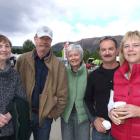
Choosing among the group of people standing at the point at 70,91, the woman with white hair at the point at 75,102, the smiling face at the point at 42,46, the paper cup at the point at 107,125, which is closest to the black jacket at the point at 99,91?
the group of people standing at the point at 70,91

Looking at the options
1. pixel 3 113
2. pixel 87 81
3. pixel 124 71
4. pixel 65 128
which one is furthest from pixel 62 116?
pixel 124 71

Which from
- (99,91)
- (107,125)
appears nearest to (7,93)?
(99,91)

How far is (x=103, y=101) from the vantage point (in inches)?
153

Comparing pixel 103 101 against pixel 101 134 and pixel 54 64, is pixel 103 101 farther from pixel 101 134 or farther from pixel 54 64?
pixel 54 64

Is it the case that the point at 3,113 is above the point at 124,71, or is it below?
below

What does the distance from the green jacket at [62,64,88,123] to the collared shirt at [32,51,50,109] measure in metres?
0.35

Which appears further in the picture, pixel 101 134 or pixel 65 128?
pixel 65 128

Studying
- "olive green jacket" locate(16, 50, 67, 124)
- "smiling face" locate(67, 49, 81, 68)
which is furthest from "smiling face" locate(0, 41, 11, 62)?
"smiling face" locate(67, 49, 81, 68)

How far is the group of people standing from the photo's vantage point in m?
Result: 3.12

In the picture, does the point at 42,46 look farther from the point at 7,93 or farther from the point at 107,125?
the point at 107,125

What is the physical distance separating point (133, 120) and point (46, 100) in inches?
59.9

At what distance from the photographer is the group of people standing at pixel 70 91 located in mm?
3121

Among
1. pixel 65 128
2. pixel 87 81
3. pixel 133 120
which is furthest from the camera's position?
pixel 65 128

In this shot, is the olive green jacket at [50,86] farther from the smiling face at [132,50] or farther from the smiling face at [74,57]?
the smiling face at [132,50]
